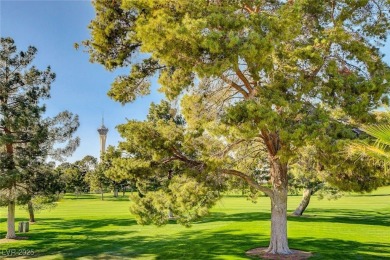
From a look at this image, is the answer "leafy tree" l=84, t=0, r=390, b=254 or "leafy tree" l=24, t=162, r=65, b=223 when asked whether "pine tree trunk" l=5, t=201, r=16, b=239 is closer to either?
"leafy tree" l=24, t=162, r=65, b=223

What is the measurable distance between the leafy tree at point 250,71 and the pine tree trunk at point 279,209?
45mm

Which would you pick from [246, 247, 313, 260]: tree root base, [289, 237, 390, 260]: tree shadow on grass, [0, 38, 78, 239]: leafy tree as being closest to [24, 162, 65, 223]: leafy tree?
[0, 38, 78, 239]: leafy tree

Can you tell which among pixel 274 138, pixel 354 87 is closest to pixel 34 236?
pixel 274 138

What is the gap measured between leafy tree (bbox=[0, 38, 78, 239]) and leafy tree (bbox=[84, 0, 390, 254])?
10.3 m

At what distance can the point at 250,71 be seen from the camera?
49.5ft

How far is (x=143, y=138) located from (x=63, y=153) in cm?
1578

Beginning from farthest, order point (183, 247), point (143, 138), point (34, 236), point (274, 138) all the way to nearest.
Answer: point (34, 236) < point (183, 247) < point (274, 138) < point (143, 138)

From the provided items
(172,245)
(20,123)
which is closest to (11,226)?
(20,123)

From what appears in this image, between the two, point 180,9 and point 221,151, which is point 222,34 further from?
point 221,151

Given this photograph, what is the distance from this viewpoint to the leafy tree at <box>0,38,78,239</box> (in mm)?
→ 25016

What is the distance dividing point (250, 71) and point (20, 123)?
50.6 ft

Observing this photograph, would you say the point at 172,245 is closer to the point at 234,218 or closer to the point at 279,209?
the point at 279,209

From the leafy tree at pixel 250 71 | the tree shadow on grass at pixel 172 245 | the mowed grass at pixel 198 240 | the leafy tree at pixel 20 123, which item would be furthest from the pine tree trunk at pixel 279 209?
the leafy tree at pixel 20 123

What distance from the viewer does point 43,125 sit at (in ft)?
92.8
